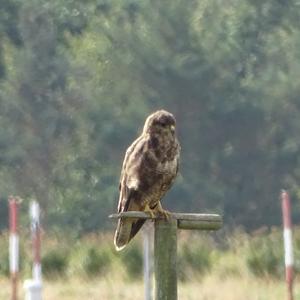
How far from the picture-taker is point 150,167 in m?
7.71

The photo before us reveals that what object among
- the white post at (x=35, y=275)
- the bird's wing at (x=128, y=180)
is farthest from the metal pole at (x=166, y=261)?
the white post at (x=35, y=275)

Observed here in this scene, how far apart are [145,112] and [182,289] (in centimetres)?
1818

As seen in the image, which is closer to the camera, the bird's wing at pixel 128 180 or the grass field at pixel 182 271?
the bird's wing at pixel 128 180

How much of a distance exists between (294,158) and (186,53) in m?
3.00

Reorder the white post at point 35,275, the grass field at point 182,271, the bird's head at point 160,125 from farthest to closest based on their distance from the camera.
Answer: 1. the grass field at point 182,271
2. the white post at point 35,275
3. the bird's head at point 160,125

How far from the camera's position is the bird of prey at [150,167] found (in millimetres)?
7566

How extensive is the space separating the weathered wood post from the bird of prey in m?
0.97

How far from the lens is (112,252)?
17.2m

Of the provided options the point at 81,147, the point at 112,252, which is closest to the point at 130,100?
the point at 81,147

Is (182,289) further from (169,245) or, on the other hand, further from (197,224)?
(169,245)

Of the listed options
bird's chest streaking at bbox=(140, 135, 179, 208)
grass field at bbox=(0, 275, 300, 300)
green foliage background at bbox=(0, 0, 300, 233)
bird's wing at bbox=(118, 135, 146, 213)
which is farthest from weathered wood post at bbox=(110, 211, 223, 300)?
green foliage background at bbox=(0, 0, 300, 233)

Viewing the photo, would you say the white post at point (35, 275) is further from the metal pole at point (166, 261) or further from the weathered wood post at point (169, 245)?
the metal pole at point (166, 261)

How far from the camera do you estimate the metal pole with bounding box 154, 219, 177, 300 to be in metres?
6.12

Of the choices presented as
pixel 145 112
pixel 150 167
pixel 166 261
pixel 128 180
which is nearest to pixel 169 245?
pixel 166 261
